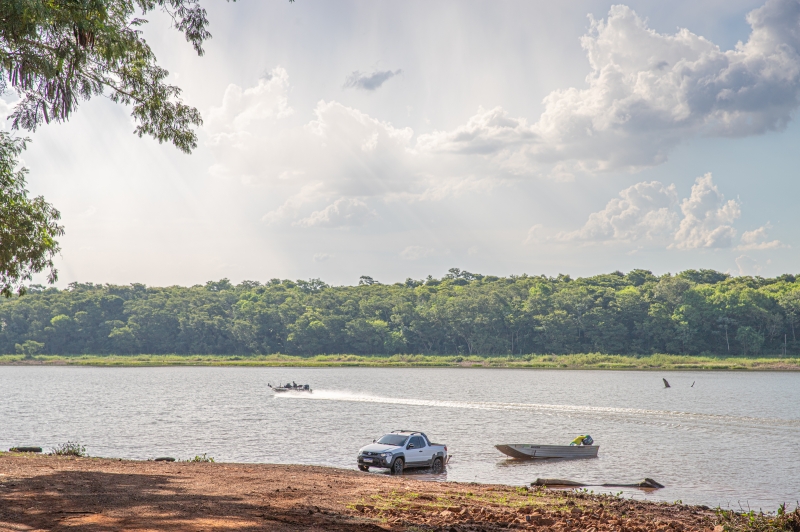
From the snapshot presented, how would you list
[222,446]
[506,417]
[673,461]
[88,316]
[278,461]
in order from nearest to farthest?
[278,461] → [673,461] → [222,446] → [506,417] → [88,316]

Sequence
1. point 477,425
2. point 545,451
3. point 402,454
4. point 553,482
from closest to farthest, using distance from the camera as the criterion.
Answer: point 553,482, point 402,454, point 545,451, point 477,425

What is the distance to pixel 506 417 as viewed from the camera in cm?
5884

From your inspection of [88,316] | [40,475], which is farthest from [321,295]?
[40,475]

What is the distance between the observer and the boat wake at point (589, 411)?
5525 cm

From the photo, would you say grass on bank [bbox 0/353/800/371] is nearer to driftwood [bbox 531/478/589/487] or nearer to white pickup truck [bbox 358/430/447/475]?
white pickup truck [bbox 358/430/447/475]

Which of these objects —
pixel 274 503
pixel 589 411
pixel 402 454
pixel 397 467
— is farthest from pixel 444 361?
pixel 274 503

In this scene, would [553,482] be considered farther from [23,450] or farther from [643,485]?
[23,450]

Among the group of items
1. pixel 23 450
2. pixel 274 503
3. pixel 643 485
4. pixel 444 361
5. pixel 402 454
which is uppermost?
pixel 444 361

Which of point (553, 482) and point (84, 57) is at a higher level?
point (84, 57)

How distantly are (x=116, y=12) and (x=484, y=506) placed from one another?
656 inches

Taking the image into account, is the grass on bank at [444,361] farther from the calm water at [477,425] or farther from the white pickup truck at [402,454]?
the white pickup truck at [402,454]

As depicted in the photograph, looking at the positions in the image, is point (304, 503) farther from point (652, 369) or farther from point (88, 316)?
point (88, 316)

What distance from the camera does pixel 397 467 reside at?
31453 mm

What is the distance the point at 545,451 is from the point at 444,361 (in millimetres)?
120252
